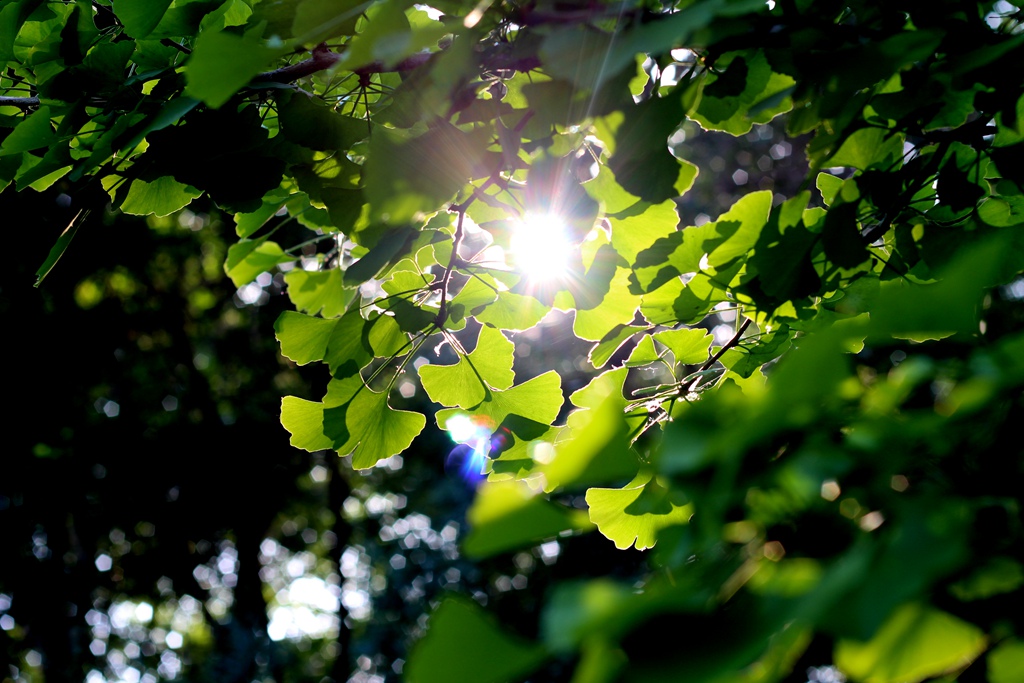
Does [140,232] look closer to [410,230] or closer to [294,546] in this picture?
[294,546]

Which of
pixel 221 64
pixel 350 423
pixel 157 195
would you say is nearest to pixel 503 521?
pixel 221 64

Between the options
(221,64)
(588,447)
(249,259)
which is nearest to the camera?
(588,447)

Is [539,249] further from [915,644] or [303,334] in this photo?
[915,644]

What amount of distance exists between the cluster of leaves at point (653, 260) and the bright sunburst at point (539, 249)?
0.7 inches

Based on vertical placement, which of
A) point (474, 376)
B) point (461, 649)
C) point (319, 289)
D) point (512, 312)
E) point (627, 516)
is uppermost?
point (461, 649)

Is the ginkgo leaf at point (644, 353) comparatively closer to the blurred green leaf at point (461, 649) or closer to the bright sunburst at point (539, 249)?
the bright sunburst at point (539, 249)

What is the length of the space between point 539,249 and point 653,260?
174mm

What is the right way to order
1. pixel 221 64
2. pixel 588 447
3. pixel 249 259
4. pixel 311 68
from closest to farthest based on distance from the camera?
1. pixel 588 447
2. pixel 221 64
3. pixel 311 68
4. pixel 249 259

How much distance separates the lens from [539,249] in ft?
3.69

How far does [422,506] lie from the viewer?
741 centimetres

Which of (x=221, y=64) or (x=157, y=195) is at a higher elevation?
(x=221, y=64)

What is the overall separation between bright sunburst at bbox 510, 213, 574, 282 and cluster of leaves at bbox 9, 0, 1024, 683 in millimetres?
17

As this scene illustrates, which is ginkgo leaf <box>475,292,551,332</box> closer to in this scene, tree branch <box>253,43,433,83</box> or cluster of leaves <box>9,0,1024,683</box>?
cluster of leaves <box>9,0,1024,683</box>

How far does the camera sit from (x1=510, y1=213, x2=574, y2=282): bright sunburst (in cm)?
105
